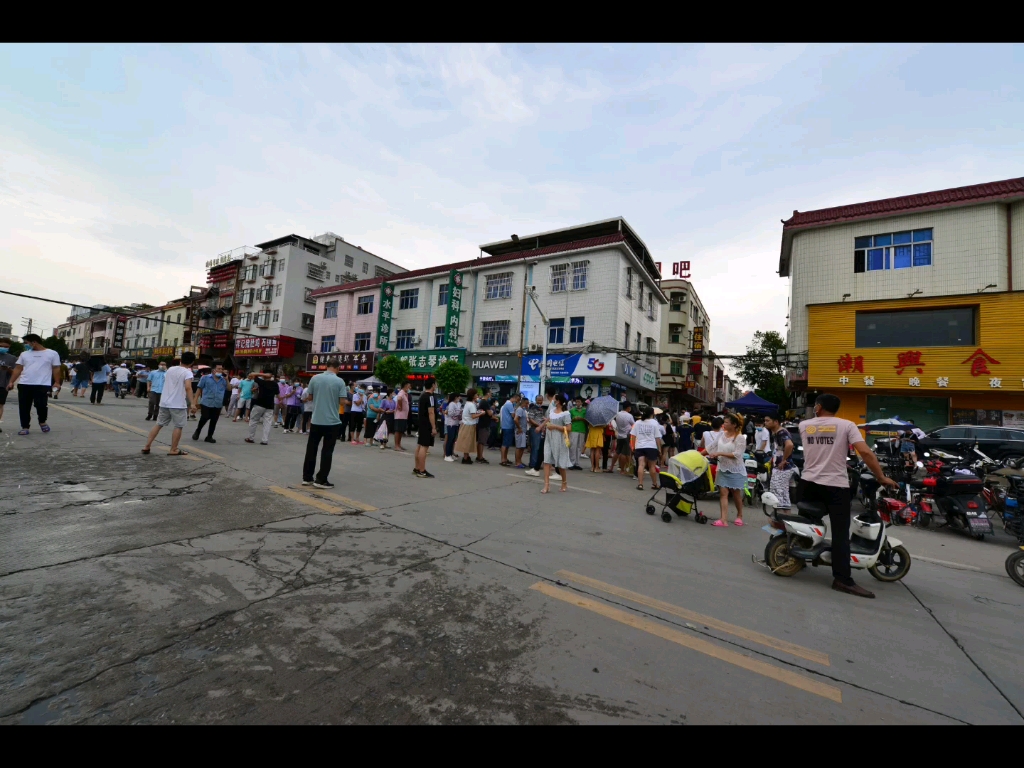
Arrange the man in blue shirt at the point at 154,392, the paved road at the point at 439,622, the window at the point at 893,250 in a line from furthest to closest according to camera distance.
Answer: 1. the window at the point at 893,250
2. the man in blue shirt at the point at 154,392
3. the paved road at the point at 439,622

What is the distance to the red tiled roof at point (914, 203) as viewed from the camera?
1645 centimetres

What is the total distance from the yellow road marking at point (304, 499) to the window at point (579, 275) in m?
21.1

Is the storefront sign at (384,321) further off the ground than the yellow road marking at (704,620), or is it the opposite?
the storefront sign at (384,321)

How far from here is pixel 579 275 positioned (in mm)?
24938

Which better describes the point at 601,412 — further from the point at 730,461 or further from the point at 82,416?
the point at 82,416

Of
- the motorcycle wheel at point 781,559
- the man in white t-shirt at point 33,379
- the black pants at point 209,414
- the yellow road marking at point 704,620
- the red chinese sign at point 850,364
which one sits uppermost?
the red chinese sign at point 850,364

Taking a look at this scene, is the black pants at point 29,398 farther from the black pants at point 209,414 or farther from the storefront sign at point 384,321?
the storefront sign at point 384,321

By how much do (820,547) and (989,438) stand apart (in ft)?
46.7

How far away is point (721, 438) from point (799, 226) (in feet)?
59.8

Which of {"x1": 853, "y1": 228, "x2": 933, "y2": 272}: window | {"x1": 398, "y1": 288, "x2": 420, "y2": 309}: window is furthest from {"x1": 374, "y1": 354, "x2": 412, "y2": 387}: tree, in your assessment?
{"x1": 853, "y1": 228, "x2": 933, "y2": 272}: window

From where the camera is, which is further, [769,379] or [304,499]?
[769,379]

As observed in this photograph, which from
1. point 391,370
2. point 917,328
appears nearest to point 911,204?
point 917,328

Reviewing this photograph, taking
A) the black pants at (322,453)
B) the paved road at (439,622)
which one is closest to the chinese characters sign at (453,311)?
the black pants at (322,453)

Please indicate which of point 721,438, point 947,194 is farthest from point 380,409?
point 947,194
